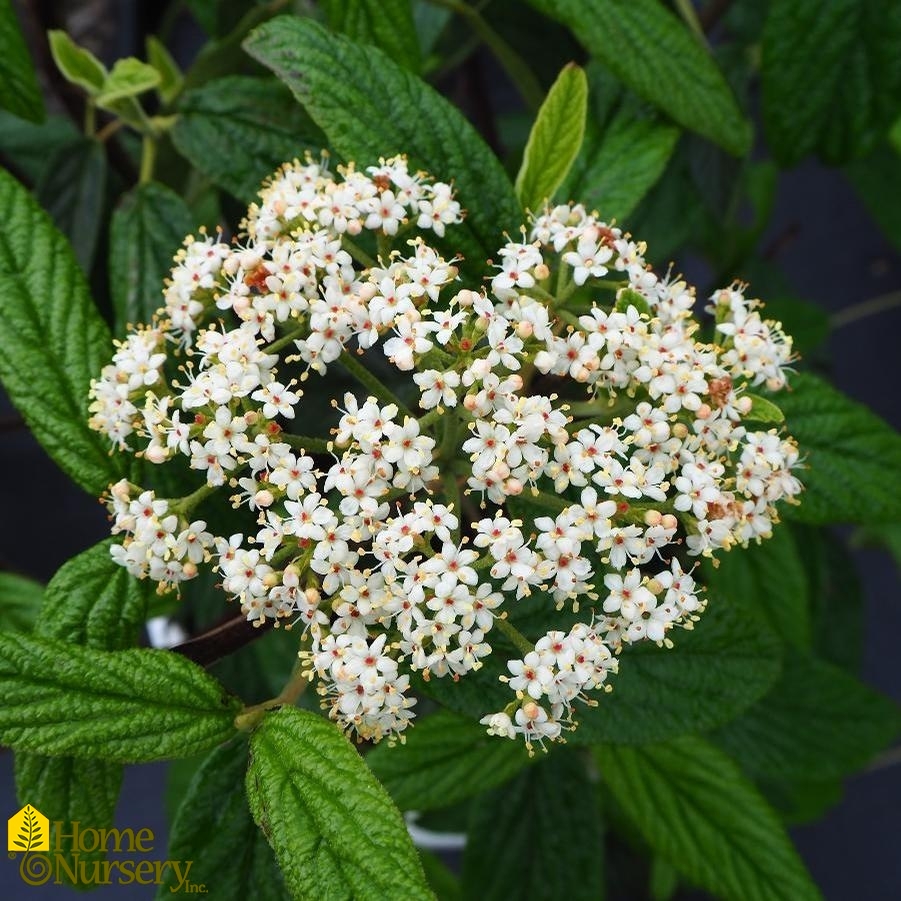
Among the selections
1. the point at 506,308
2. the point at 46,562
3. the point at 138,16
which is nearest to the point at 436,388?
the point at 506,308

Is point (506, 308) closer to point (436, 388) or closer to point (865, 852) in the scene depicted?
point (436, 388)

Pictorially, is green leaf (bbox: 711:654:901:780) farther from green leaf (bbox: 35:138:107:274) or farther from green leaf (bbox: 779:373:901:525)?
green leaf (bbox: 35:138:107:274)

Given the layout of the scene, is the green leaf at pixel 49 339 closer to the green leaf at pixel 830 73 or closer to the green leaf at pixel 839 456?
the green leaf at pixel 839 456

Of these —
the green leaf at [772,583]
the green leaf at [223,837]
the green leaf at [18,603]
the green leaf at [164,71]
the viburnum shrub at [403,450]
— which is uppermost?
the green leaf at [164,71]

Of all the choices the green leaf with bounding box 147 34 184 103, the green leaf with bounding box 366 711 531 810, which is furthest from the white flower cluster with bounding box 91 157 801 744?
the green leaf with bounding box 147 34 184 103

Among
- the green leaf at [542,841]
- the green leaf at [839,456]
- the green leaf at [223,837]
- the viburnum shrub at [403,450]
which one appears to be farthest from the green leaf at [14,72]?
the green leaf at [542,841]

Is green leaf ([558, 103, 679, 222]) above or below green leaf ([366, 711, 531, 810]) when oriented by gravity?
above

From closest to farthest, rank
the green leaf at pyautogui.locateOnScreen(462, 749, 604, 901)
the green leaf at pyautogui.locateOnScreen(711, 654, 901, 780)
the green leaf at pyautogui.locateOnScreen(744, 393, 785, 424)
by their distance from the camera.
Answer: the green leaf at pyautogui.locateOnScreen(744, 393, 785, 424) → the green leaf at pyautogui.locateOnScreen(462, 749, 604, 901) → the green leaf at pyautogui.locateOnScreen(711, 654, 901, 780)
